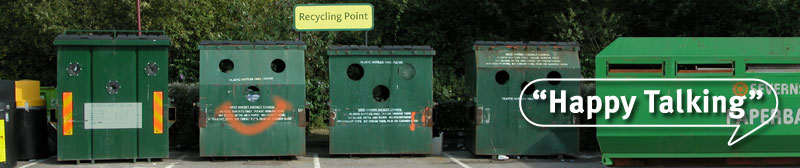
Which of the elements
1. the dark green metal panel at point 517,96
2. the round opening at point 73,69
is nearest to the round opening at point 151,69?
the round opening at point 73,69

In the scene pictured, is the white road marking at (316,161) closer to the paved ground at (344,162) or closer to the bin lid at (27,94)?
the paved ground at (344,162)

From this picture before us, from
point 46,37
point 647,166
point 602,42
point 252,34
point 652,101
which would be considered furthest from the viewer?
point 46,37

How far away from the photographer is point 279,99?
10.4m

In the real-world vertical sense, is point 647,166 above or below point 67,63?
below

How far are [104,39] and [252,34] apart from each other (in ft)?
17.5

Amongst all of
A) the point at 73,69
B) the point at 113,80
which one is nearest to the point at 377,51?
the point at 113,80

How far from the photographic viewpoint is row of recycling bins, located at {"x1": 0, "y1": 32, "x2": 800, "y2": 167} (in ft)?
33.5

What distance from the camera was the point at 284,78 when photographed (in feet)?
34.3

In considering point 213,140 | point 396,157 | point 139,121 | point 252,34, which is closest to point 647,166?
point 396,157

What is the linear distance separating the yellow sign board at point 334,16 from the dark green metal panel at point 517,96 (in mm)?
1969

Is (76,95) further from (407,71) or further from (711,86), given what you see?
(711,86)

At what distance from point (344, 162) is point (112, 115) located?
3.10m

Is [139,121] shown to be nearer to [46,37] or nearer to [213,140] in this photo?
[213,140]

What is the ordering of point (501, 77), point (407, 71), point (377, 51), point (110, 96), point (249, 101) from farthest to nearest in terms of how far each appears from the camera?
point (501, 77)
point (407, 71)
point (377, 51)
point (249, 101)
point (110, 96)
